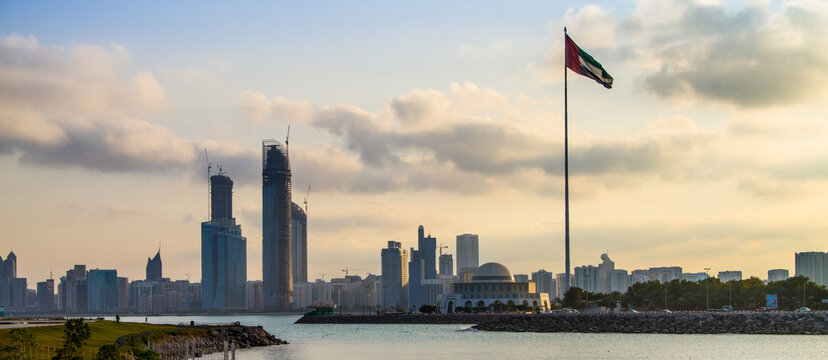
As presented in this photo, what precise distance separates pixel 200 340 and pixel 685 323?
66768 millimetres

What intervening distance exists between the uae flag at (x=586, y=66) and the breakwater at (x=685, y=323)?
40658 millimetres

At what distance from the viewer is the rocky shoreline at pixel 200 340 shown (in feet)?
260

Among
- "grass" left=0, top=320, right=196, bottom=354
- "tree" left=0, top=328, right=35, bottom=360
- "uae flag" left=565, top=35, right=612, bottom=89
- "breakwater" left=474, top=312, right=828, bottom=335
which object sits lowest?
"breakwater" left=474, top=312, right=828, bottom=335

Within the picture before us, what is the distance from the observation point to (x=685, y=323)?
13150cm

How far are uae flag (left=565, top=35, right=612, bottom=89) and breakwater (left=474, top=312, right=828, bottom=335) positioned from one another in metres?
40.7

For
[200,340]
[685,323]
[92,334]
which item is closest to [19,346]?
[92,334]

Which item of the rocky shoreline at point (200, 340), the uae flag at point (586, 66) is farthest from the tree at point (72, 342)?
the uae flag at point (586, 66)

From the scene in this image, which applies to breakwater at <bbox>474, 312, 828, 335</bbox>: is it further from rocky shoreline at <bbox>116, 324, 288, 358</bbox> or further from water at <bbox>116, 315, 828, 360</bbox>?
rocky shoreline at <bbox>116, 324, 288, 358</bbox>

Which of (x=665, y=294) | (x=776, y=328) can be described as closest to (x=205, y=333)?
(x=776, y=328)

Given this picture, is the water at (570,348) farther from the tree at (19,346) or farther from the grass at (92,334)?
the tree at (19,346)

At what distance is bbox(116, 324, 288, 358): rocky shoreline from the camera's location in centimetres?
7925

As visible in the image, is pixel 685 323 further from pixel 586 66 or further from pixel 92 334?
pixel 92 334

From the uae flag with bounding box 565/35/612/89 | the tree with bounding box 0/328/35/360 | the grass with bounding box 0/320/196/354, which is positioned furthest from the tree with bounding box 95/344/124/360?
the uae flag with bounding box 565/35/612/89

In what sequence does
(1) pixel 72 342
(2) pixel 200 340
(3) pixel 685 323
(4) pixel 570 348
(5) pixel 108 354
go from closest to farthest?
(5) pixel 108 354
(1) pixel 72 342
(2) pixel 200 340
(4) pixel 570 348
(3) pixel 685 323
